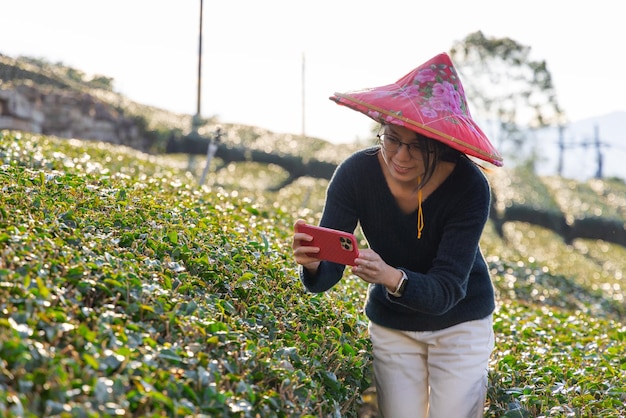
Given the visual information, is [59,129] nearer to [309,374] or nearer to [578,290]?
[578,290]

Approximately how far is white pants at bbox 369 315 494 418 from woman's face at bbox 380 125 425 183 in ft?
2.42

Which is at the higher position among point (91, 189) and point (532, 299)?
point (91, 189)

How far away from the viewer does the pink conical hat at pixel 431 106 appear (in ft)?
9.81

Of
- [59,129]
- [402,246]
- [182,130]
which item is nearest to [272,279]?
[402,246]

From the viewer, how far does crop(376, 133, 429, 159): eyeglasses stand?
3078 millimetres

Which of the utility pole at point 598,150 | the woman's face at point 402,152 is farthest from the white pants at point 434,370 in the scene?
the utility pole at point 598,150

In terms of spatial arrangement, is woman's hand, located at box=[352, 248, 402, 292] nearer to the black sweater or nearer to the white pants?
the black sweater

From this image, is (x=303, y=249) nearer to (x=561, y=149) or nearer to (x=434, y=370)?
(x=434, y=370)

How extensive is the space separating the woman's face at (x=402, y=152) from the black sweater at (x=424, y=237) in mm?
187

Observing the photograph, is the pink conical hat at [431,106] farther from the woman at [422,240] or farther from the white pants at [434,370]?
the white pants at [434,370]

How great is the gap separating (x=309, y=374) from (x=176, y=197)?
2454 millimetres

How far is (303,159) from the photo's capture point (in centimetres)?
1825

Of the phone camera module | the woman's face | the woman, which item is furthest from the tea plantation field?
the woman's face

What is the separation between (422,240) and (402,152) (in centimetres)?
46
